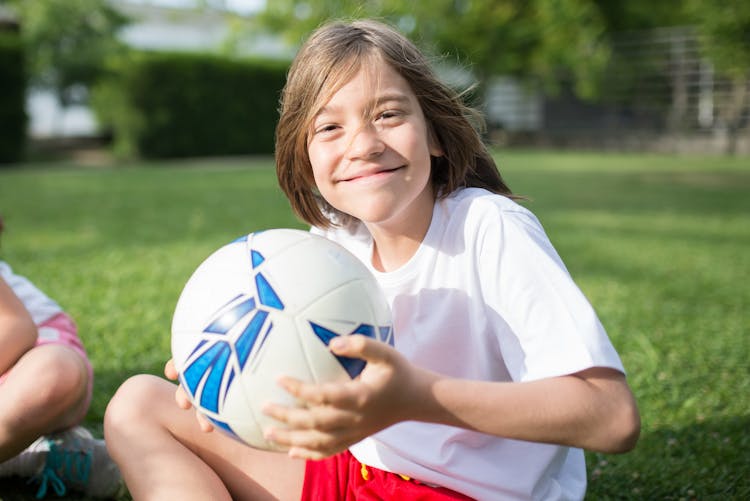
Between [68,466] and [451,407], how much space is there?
1.38 m

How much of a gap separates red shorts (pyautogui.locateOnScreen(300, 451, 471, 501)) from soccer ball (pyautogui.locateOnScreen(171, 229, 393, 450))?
385 millimetres

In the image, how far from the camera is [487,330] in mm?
1693

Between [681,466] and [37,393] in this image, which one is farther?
[681,466]

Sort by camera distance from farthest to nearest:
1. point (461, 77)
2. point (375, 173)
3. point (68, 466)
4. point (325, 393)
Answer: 1. point (461, 77)
2. point (68, 466)
3. point (375, 173)
4. point (325, 393)

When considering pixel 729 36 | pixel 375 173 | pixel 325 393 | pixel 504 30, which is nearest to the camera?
pixel 325 393

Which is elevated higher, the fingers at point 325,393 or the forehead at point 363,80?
the forehead at point 363,80

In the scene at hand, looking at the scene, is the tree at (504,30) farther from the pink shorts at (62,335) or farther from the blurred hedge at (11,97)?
the pink shorts at (62,335)

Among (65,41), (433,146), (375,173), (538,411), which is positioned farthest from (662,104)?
(538,411)

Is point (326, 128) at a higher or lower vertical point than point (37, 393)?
higher

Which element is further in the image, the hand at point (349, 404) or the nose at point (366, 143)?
the nose at point (366, 143)

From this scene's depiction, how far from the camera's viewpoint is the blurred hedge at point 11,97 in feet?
53.5

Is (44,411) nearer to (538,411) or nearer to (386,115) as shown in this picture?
(386,115)

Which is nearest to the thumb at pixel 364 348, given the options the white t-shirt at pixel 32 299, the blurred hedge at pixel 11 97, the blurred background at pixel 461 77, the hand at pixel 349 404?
the hand at pixel 349 404

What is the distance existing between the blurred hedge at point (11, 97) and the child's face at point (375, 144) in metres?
16.7
